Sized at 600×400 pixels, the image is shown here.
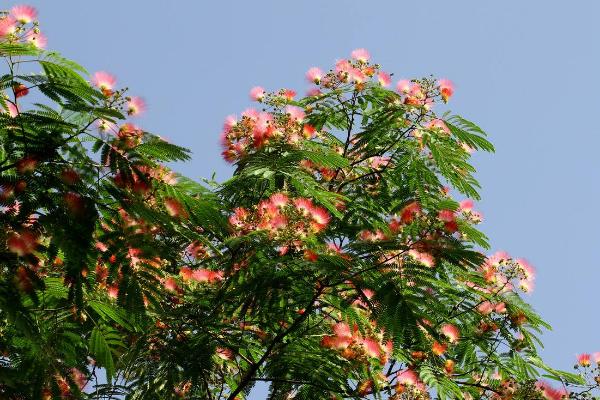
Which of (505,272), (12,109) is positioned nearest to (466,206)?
(505,272)

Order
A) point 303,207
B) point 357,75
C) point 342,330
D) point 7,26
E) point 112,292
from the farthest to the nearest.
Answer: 1. point 357,75
2. point 342,330
3. point 112,292
4. point 303,207
5. point 7,26

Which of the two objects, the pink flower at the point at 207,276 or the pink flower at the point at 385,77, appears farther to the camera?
the pink flower at the point at 385,77

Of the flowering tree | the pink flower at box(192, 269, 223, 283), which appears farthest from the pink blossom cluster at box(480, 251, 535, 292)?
the pink flower at box(192, 269, 223, 283)

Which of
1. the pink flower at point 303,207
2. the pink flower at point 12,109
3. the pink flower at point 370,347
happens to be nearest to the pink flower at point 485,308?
the pink flower at point 370,347

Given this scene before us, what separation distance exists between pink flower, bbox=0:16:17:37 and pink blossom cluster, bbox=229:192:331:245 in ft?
5.83

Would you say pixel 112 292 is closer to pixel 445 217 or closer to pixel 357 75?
pixel 445 217

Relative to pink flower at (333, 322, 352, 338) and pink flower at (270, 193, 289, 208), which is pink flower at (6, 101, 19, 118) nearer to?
pink flower at (270, 193, 289, 208)

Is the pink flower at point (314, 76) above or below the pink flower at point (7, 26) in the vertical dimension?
above

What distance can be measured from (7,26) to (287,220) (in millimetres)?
1932

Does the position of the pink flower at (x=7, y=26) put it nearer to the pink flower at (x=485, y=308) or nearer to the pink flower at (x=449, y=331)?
the pink flower at (x=449, y=331)

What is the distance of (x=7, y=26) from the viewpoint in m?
3.98

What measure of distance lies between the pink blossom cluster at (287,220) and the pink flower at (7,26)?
1777mm

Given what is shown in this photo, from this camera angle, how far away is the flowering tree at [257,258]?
393cm

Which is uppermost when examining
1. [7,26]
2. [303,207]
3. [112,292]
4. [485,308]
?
[485,308]
